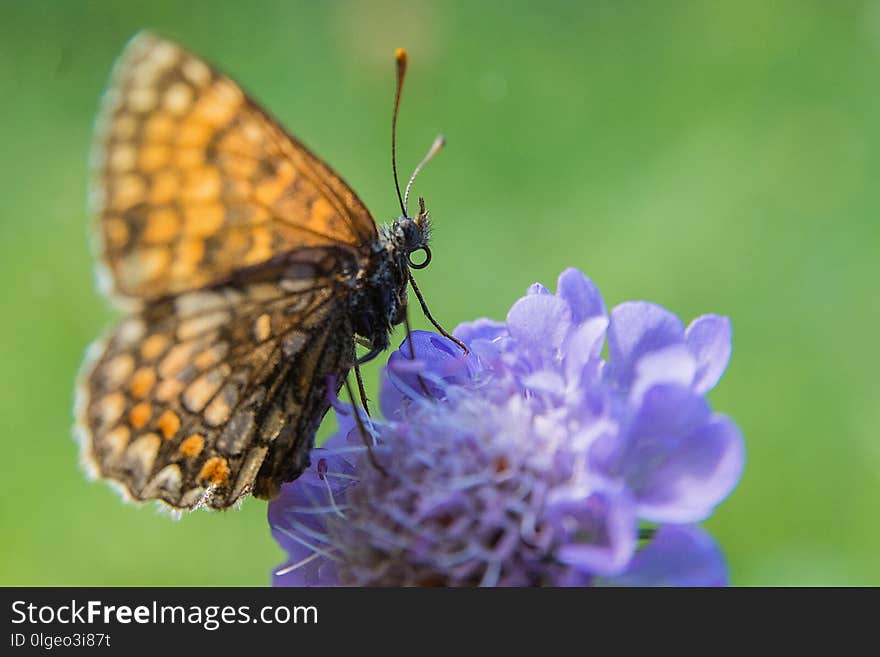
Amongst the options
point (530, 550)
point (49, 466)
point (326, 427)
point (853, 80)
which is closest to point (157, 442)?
point (530, 550)

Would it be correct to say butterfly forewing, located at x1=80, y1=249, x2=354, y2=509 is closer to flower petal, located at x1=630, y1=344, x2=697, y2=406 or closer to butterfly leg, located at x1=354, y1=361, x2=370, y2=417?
butterfly leg, located at x1=354, y1=361, x2=370, y2=417

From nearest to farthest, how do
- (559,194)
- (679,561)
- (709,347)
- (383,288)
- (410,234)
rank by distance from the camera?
1. (679,561)
2. (709,347)
3. (383,288)
4. (410,234)
5. (559,194)

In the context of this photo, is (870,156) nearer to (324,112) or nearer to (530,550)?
(324,112)

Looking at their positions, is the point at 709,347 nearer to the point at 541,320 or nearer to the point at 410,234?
the point at 541,320

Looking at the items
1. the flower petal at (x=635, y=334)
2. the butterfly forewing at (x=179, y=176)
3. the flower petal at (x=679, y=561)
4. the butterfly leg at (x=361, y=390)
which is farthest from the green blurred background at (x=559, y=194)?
the butterfly forewing at (x=179, y=176)

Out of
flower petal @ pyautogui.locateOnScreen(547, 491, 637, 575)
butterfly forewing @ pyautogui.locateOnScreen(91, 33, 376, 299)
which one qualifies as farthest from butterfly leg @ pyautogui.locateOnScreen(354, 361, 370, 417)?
flower petal @ pyautogui.locateOnScreen(547, 491, 637, 575)

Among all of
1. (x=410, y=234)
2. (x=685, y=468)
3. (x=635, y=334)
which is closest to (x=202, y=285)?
(x=410, y=234)
